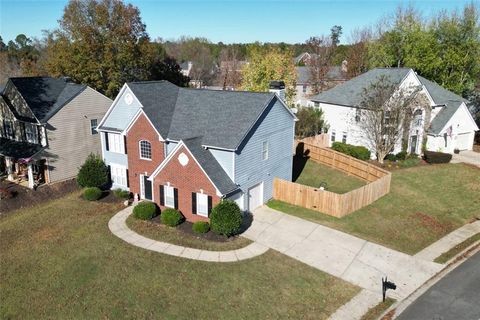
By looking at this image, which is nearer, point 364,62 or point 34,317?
point 34,317

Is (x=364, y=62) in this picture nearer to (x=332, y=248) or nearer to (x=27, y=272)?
(x=332, y=248)

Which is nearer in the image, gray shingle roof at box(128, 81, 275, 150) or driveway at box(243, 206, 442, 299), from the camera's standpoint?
driveway at box(243, 206, 442, 299)

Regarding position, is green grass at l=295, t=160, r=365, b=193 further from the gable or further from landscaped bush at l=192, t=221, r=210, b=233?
the gable

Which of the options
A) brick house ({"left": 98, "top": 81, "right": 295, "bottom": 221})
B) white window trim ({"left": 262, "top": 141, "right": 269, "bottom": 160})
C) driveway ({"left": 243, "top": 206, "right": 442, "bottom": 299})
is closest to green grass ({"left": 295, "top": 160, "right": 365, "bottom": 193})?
A: brick house ({"left": 98, "top": 81, "right": 295, "bottom": 221})

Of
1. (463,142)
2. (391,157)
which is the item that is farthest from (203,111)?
(463,142)

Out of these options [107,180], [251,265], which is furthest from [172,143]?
[251,265]

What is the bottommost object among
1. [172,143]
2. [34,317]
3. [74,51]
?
[34,317]
